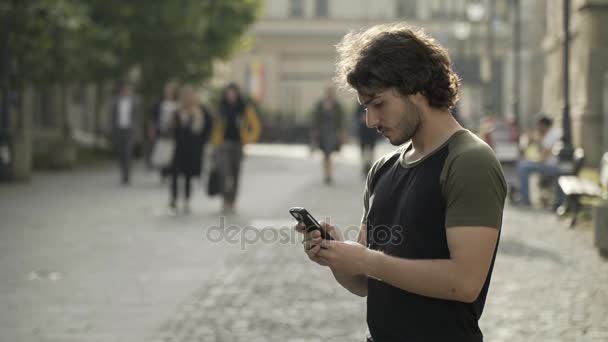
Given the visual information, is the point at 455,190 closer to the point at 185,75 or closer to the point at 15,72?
the point at 15,72

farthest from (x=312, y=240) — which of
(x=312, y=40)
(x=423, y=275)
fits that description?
(x=312, y=40)

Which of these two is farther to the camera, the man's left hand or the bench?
the bench

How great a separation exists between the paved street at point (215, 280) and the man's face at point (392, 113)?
383 cm

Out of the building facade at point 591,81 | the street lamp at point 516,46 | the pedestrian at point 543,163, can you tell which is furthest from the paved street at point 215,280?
the street lamp at point 516,46

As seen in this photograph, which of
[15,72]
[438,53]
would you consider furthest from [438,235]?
[15,72]

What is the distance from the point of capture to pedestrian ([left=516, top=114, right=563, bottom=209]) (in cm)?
1616

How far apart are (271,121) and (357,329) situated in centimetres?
5421

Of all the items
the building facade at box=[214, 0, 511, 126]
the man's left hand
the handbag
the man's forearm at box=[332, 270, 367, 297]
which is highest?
the man's left hand

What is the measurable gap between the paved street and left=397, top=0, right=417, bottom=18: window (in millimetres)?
62381

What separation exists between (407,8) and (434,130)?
250ft

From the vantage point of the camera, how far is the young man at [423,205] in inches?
109

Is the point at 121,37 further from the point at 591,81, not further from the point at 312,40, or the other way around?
the point at 312,40
